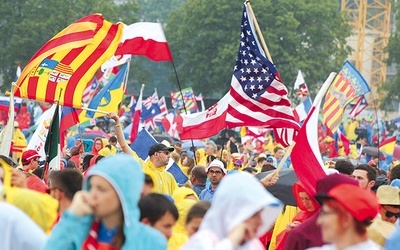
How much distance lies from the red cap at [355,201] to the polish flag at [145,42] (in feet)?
32.1

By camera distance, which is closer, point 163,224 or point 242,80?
point 163,224

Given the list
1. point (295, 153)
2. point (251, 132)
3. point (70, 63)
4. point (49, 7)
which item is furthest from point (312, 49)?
point (295, 153)

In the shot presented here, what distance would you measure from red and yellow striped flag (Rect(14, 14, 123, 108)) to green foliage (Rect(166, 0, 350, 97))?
47226mm

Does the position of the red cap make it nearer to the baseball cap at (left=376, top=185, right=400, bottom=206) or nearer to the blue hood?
the blue hood

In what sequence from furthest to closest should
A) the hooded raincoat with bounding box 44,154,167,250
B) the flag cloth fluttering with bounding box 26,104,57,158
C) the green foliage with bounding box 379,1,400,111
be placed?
the green foliage with bounding box 379,1,400,111
the flag cloth fluttering with bounding box 26,104,57,158
the hooded raincoat with bounding box 44,154,167,250

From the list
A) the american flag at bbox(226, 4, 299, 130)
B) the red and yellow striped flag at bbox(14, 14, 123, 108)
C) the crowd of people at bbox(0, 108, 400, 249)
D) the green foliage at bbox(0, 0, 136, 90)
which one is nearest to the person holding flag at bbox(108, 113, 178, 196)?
the american flag at bbox(226, 4, 299, 130)

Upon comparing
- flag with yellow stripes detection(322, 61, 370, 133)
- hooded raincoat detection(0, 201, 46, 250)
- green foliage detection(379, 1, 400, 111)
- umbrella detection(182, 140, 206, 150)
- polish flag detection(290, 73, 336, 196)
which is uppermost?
hooded raincoat detection(0, 201, 46, 250)

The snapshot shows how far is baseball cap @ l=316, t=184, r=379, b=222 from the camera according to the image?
5684 mm

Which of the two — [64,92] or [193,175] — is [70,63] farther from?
[193,175]

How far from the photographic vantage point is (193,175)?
12961 mm

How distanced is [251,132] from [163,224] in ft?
74.4

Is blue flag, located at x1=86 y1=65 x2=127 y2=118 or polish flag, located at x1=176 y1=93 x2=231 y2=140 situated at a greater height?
polish flag, located at x1=176 y1=93 x2=231 y2=140

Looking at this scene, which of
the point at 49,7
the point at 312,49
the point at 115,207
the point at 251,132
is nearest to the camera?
the point at 115,207

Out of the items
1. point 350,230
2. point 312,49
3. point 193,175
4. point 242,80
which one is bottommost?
point 312,49
